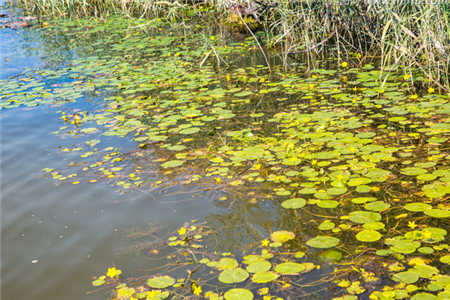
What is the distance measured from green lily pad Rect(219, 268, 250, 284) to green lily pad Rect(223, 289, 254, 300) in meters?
0.05

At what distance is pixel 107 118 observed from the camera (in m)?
4.02

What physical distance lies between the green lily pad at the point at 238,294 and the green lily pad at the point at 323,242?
1.49 ft

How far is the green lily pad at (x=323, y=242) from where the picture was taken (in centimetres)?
208

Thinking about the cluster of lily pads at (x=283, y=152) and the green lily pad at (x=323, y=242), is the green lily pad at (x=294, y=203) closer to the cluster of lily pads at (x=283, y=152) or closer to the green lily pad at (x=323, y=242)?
the cluster of lily pads at (x=283, y=152)

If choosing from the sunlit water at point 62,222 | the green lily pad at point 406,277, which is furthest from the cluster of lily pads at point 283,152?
the sunlit water at point 62,222

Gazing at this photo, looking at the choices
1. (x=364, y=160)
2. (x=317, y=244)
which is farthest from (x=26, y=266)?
(x=364, y=160)

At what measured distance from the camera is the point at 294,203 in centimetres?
243

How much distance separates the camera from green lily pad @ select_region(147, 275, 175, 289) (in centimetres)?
194

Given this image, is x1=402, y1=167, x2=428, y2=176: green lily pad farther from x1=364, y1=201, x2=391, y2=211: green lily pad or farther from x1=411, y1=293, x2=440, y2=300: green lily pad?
x1=411, y1=293, x2=440, y2=300: green lily pad

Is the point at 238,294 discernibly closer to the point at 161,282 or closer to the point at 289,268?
the point at 289,268

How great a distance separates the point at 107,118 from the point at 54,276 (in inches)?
84.6

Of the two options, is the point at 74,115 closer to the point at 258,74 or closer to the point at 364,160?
the point at 258,74

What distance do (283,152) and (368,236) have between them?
109cm

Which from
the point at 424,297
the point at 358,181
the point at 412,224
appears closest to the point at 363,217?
the point at 412,224
